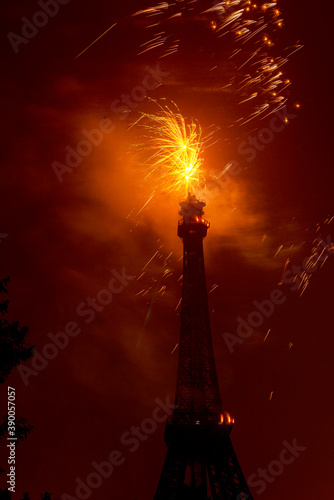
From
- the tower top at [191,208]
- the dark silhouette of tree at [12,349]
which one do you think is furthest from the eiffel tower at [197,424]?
the dark silhouette of tree at [12,349]

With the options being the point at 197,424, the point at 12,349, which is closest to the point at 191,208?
the point at 197,424

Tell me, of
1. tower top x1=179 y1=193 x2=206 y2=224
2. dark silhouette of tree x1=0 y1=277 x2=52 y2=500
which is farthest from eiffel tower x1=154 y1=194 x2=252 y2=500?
dark silhouette of tree x1=0 y1=277 x2=52 y2=500

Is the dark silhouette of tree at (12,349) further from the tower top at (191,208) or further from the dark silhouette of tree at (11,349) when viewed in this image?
the tower top at (191,208)

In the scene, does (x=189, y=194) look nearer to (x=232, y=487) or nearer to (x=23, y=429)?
(x=232, y=487)

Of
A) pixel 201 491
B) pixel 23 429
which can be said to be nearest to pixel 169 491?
pixel 201 491

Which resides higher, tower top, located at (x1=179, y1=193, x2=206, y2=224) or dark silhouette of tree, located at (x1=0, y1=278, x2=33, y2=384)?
tower top, located at (x1=179, y1=193, x2=206, y2=224)

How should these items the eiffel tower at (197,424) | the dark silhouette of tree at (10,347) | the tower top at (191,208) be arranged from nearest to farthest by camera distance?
1. the dark silhouette of tree at (10,347)
2. the eiffel tower at (197,424)
3. the tower top at (191,208)

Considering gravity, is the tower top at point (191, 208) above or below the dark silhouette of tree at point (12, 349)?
above

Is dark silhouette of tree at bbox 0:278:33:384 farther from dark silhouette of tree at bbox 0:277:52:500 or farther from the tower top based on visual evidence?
the tower top

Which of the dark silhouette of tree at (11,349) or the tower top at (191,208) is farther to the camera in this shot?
the tower top at (191,208)
